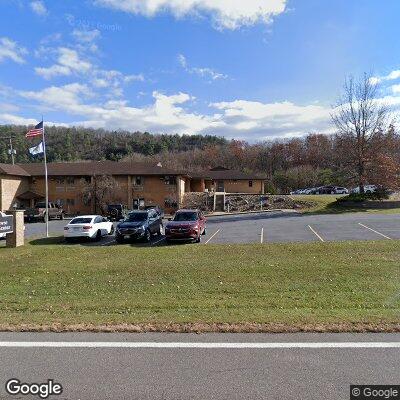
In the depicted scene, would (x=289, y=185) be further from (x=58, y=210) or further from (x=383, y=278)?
(x=383, y=278)

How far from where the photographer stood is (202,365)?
200 inches

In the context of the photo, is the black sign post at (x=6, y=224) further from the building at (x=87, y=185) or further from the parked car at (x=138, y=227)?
the building at (x=87, y=185)

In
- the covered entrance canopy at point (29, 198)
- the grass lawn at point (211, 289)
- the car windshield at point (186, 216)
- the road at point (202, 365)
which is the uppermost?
the covered entrance canopy at point (29, 198)

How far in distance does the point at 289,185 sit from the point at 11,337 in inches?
3342

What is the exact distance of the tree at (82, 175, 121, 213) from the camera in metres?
49.7

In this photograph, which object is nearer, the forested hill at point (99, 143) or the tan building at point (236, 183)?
the tan building at point (236, 183)

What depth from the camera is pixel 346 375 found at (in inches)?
186

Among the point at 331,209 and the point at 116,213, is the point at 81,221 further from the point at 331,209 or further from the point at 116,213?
the point at 331,209

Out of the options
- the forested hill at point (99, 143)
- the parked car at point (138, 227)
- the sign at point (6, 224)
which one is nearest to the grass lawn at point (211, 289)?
the sign at point (6, 224)

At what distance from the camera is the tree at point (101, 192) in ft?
163

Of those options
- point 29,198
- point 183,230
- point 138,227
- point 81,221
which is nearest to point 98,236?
point 81,221

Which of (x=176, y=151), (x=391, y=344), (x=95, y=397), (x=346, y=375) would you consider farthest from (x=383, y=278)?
(x=176, y=151)

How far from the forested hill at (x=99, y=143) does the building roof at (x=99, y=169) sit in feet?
120

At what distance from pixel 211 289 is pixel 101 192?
41839 millimetres
